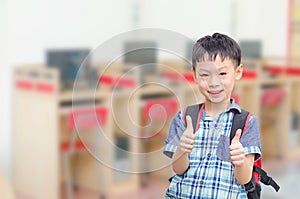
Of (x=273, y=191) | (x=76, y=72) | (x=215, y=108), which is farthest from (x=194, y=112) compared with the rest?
(x=273, y=191)

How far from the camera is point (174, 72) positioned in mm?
646

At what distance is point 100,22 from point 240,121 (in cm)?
290

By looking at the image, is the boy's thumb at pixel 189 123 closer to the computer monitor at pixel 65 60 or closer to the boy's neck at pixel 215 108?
the boy's neck at pixel 215 108

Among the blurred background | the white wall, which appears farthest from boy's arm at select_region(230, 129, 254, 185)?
the white wall

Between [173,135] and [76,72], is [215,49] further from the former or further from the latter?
[76,72]

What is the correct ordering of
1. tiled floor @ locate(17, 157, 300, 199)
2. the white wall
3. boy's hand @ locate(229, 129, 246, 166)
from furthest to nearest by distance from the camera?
1. the white wall
2. tiled floor @ locate(17, 157, 300, 199)
3. boy's hand @ locate(229, 129, 246, 166)

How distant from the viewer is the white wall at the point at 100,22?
10.0ft

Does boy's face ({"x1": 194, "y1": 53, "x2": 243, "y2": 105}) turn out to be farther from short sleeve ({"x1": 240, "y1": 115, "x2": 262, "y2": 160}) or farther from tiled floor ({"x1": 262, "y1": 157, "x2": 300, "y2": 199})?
tiled floor ({"x1": 262, "y1": 157, "x2": 300, "y2": 199})

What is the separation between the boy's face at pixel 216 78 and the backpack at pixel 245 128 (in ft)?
0.11

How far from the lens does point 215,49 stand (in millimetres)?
561

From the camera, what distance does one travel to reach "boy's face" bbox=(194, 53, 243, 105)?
0.54 metres

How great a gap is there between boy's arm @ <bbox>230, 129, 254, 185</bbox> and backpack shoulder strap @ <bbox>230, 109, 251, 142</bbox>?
0.01m

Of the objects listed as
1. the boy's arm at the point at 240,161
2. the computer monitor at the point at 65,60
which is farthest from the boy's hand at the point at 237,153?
the computer monitor at the point at 65,60

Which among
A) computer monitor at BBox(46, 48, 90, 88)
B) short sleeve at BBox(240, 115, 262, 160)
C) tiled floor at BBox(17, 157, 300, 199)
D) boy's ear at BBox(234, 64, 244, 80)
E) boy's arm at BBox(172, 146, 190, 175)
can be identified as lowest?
tiled floor at BBox(17, 157, 300, 199)
